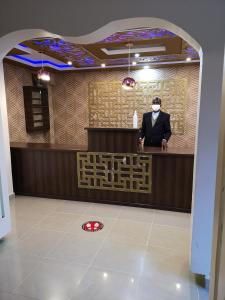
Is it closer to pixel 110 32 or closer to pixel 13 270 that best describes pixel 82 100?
pixel 110 32

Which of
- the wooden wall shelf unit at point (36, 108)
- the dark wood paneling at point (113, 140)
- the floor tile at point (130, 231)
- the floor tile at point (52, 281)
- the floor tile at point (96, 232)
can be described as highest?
the wooden wall shelf unit at point (36, 108)

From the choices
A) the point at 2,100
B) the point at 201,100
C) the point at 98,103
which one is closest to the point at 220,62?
the point at 201,100

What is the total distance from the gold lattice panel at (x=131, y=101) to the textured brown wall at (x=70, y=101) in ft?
0.44

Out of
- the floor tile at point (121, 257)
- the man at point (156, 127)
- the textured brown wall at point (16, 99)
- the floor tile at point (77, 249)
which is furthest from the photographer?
the textured brown wall at point (16, 99)

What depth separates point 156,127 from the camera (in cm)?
420

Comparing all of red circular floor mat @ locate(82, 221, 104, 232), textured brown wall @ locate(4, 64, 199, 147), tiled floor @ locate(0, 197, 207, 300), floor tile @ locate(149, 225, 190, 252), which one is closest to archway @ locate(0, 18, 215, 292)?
tiled floor @ locate(0, 197, 207, 300)

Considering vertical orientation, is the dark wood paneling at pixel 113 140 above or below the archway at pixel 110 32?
below

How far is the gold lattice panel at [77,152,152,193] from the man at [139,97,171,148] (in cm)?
79

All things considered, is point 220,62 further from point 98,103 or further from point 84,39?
point 98,103

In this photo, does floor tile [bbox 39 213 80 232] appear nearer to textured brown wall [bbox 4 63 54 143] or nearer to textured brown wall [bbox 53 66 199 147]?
textured brown wall [bbox 4 63 54 143]

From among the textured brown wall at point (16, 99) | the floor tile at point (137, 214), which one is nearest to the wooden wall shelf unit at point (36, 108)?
the textured brown wall at point (16, 99)

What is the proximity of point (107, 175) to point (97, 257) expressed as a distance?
4.88 ft

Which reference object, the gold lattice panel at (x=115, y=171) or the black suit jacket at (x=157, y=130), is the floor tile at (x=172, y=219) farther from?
the black suit jacket at (x=157, y=130)

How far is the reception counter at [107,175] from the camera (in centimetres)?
340
